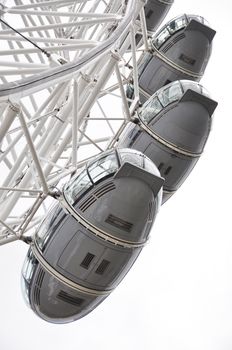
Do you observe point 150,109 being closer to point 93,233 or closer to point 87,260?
point 93,233

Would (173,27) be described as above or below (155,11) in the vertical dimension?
above

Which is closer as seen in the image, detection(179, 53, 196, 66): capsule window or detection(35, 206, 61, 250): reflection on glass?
detection(35, 206, 61, 250): reflection on glass

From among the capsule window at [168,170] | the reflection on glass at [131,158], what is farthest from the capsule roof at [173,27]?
the reflection on glass at [131,158]

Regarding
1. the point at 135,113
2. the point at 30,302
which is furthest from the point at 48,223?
the point at 135,113

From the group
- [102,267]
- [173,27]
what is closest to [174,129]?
[102,267]

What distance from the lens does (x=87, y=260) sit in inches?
502

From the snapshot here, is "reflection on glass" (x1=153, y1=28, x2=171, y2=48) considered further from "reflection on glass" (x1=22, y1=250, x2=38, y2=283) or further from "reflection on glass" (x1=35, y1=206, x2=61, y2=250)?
"reflection on glass" (x1=22, y1=250, x2=38, y2=283)

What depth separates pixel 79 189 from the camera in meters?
13.3

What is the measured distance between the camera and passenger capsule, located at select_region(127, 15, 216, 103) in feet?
69.6

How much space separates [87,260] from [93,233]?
494 millimetres

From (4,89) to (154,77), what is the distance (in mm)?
11767

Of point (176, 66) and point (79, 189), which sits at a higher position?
point (176, 66)

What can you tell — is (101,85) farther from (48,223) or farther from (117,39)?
(48,223)

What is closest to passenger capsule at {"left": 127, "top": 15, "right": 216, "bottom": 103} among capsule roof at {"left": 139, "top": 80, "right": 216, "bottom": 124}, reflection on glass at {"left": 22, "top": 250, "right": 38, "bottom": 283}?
capsule roof at {"left": 139, "top": 80, "right": 216, "bottom": 124}
